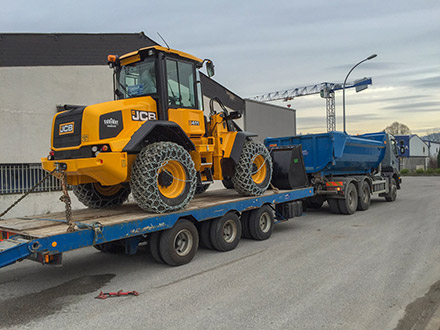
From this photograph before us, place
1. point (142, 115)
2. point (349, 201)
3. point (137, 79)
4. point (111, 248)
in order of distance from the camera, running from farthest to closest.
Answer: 1. point (349, 201)
2. point (111, 248)
3. point (137, 79)
4. point (142, 115)

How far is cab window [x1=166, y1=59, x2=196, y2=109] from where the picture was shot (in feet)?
23.1

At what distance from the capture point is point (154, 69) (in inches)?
273

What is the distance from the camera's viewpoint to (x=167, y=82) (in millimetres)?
6941

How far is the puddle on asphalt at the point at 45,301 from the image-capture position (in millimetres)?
4577

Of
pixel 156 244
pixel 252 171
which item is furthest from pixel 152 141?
pixel 252 171

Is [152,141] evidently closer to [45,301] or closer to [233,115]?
[233,115]

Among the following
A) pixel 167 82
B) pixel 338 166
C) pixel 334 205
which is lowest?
pixel 334 205

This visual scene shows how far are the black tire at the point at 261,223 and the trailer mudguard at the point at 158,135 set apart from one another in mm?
2269

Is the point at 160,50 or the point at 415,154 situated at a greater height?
the point at 160,50

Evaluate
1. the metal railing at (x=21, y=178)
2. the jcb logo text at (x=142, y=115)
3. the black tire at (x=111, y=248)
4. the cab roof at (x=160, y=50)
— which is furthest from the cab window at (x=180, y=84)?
the metal railing at (x=21, y=178)

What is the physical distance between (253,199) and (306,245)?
145cm

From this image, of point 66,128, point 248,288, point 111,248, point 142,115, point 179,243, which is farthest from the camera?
point 111,248

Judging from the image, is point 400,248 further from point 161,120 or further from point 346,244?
point 161,120

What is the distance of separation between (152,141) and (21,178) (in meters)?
7.98
